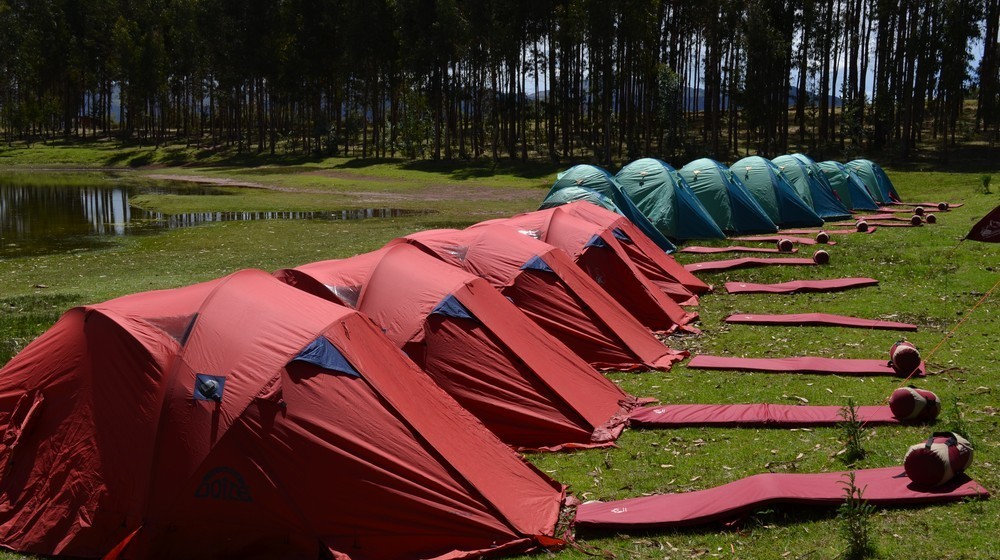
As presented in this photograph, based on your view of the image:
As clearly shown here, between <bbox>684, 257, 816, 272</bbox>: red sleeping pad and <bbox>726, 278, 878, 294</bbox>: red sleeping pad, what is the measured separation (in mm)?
1622

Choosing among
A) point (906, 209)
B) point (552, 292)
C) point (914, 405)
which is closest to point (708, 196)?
point (906, 209)

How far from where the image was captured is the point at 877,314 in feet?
49.6

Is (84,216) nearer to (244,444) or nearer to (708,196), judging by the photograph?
(708,196)

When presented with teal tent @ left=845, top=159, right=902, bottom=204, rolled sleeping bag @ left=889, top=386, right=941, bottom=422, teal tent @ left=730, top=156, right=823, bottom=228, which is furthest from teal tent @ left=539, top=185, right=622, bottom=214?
teal tent @ left=845, top=159, right=902, bottom=204

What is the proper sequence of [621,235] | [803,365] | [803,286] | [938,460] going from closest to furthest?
[938,460], [803,365], [621,235], [803,286]

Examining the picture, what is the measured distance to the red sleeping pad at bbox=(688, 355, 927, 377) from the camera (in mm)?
11422

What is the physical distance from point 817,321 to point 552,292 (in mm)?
5496

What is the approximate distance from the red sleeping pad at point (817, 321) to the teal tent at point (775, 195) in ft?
47.6

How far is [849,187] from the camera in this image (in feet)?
113

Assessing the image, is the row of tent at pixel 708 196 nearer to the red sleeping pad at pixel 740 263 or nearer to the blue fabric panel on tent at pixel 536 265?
the red sleeping pad at pixel 740 263

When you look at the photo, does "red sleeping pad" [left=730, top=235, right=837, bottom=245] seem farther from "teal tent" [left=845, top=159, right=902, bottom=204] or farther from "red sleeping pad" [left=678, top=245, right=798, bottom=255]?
"teal tent" [left=845, top=159, right=902, bottom=204]

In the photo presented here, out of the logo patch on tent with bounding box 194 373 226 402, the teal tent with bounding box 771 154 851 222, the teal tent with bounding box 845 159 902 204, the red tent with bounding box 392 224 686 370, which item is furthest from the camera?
the teal tent with bounding box 845 159 902 204

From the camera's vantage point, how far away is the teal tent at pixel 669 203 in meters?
24.6

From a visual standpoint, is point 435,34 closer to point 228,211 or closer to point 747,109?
point 747,109
